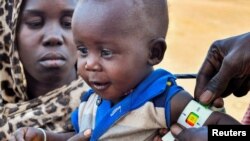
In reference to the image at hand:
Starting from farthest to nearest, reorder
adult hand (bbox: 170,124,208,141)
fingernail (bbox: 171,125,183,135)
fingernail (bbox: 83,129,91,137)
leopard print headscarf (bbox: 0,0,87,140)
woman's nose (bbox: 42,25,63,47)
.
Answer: leopard print headscarf (bbox: 0,0,87,140) < woman's nose (bbox: 42,25,63,47) < fingernail (bbox: 83,129,91,137) < fingernail (bbox: 171,125,183,135) < adult hand (bbox: 170,124,208,141)

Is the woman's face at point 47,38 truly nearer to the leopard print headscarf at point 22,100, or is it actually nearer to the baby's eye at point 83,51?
the leopard print headscarf at point 22,100

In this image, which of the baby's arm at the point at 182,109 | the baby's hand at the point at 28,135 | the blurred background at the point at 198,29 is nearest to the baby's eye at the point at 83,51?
the baby's arm at the point at 182,109

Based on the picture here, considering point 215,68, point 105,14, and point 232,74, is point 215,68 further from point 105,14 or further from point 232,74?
point 105,14

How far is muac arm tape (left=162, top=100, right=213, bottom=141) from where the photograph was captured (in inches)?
67.9

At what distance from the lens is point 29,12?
2.35 meters

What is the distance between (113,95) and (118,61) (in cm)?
13

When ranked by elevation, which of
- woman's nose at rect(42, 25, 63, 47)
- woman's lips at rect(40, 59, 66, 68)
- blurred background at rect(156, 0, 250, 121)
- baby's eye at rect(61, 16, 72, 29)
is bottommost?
blurred background at rect(156, 0, 250, 121)

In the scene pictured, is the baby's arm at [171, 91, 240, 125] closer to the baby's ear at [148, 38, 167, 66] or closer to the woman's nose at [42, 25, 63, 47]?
the baby's ear at [148, 38, 167, 66]

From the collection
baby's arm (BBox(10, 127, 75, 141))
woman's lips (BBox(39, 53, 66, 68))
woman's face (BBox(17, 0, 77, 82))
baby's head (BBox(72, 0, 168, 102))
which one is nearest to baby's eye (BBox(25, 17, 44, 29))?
woman's face (BBox(17, 0, 77, 82))

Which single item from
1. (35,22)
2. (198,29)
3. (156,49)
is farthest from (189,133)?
(198,29)

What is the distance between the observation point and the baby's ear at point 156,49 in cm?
176

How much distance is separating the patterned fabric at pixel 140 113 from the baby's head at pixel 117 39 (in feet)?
0.20

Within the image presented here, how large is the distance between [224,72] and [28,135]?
81 cm

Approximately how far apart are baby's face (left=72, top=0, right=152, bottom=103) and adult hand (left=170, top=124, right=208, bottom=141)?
8.7 inches
